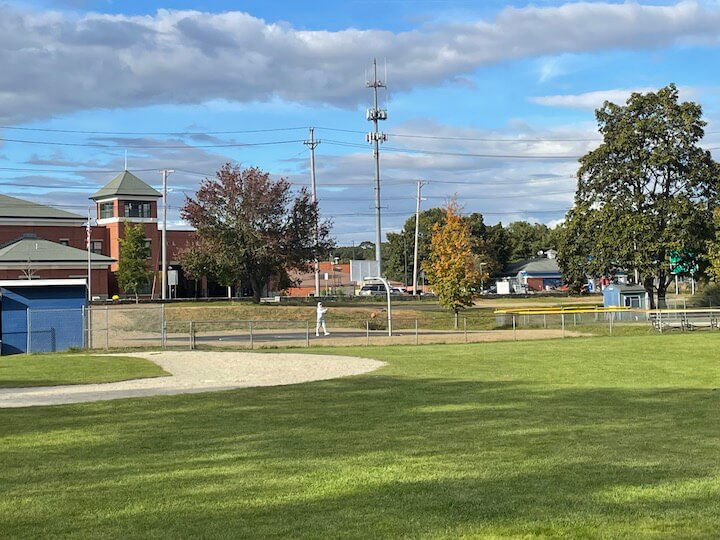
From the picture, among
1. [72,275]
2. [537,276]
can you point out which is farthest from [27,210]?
[537,276]

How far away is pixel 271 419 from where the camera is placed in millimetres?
15508

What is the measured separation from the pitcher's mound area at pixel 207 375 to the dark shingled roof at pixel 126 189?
57.9 meters

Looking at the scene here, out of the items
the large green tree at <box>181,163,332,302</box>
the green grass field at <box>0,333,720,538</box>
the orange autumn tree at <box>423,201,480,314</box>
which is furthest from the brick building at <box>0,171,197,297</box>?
the green grass field at <box>0,333,720,538</box>

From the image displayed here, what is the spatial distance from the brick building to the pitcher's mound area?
4286 cm

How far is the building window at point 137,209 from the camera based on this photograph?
8981 centimetres

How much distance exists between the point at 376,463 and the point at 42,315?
32.1 metres

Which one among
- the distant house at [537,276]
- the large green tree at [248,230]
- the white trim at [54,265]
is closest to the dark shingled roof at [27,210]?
the white trim at [54,265]

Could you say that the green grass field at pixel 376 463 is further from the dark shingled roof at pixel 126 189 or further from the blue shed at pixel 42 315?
the dark shingled roof at pixel 126 189

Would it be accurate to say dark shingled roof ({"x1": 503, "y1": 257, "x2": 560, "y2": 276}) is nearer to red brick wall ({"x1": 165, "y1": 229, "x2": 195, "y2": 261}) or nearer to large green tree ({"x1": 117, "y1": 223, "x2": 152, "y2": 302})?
red brick wall ({"x1": 165, "y1": 229, "x2": 195, "y2": 261})

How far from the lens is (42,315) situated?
39.2m

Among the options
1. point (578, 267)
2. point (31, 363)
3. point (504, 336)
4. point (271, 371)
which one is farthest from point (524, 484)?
point (578, 267)

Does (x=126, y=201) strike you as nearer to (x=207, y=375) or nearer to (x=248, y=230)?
(x=248, y=230)

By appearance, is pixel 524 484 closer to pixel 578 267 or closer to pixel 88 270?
pixel 578 267

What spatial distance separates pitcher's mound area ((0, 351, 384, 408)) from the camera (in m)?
20.8
